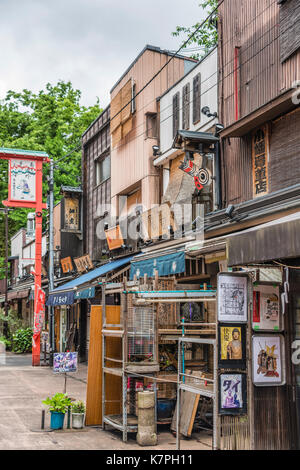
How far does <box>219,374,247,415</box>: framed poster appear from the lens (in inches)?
283

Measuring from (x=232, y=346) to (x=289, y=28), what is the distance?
7225 mm

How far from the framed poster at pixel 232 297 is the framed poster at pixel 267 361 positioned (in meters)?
0.39

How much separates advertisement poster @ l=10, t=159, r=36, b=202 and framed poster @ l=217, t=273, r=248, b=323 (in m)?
18.5

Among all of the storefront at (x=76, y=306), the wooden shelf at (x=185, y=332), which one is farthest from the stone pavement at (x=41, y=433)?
the storefront at (x=76, y=306)

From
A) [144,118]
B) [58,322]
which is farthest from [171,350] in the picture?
[58,322]

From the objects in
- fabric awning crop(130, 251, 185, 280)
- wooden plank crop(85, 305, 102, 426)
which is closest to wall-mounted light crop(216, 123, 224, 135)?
fabric awning crop(130, 251, 185, 280)

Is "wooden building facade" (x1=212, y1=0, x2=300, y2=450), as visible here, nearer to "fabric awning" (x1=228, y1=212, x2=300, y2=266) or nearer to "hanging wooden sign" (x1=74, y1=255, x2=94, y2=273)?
"fabric awning" (x1=228, y1=212, x2=300, y2=266)

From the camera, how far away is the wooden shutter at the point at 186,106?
55.8ft

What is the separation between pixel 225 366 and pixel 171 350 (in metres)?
4.32

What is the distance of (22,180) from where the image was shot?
81.7 feet

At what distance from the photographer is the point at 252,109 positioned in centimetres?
1323
